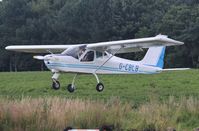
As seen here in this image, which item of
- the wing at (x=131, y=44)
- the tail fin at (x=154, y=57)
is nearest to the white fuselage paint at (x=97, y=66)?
the tail fin at (x=154, y=57)

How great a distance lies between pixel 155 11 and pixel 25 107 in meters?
76.1

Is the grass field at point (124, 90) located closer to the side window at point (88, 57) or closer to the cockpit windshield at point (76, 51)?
the side window at point (88, 57)

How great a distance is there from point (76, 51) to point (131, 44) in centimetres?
268

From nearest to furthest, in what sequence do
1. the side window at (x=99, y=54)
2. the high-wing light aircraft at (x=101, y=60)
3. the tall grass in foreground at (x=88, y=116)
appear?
the tall grass in foreground at (x=88, y=116)
the high-wing light aircraft at (x=101, y=60)
the side window at (x=99, y=54)

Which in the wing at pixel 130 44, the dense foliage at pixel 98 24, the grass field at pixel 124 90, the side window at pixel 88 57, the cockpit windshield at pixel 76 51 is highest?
the dense foliage at pixel 98 24

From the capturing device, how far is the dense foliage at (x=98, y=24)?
7694cm

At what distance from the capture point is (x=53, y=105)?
12.8m

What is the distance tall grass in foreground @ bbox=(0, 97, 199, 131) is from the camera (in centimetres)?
1188

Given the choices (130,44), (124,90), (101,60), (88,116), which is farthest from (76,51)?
(88,116)

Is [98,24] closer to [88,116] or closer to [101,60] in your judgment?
[101,60]

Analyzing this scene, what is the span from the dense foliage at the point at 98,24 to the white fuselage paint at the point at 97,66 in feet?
159

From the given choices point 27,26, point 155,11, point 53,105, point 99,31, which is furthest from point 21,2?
point 53,105

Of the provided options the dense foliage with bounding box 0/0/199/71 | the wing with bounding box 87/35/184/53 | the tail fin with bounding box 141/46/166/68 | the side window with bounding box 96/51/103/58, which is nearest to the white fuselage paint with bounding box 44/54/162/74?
the side window with bounding box 96/51/103/58

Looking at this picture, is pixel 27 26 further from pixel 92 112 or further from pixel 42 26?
pixel 92 112
